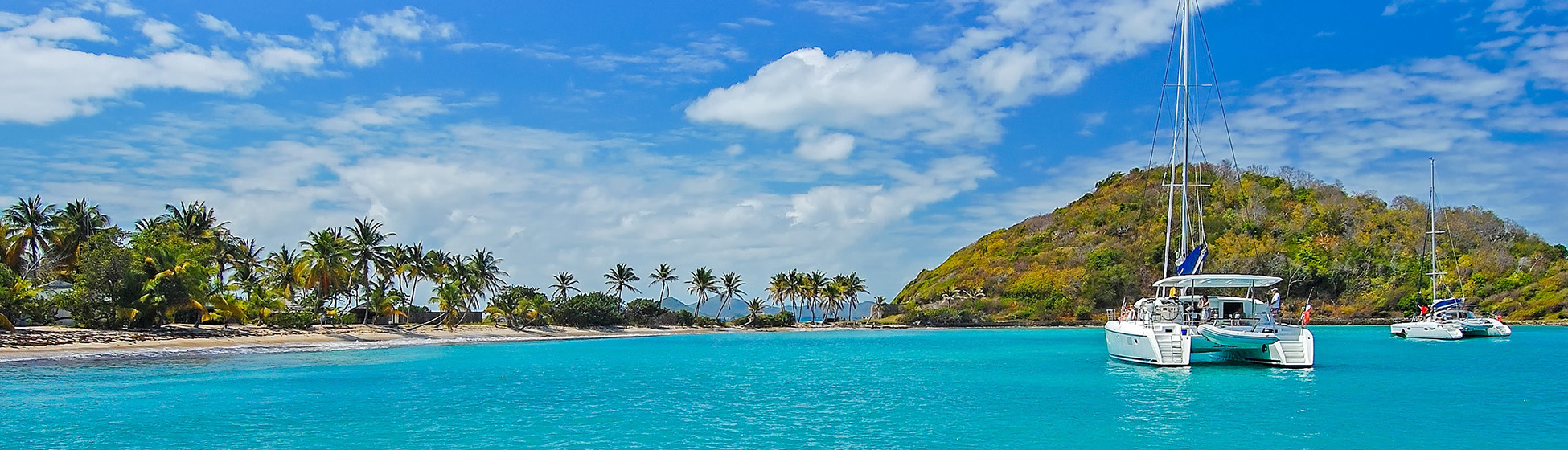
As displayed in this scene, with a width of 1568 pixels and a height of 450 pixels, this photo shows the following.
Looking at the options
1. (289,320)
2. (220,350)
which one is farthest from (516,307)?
(220,350)

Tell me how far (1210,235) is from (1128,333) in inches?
3862

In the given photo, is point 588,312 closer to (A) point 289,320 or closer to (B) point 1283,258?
(A) point 289,320

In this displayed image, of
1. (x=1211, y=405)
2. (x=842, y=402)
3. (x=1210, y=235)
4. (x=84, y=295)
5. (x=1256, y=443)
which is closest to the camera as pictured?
(x=1256, y=443)

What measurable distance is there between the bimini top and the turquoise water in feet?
9.43

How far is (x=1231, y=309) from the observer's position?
108ft

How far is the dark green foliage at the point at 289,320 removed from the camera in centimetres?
5784

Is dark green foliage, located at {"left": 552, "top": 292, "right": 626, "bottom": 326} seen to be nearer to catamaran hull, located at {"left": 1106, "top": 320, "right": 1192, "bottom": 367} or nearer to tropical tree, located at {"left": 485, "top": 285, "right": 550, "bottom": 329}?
tropical tree, located at {"left": 485, "top": 285, "right": 550, "bottom": 329}

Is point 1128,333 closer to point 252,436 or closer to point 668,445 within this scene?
point 668,445

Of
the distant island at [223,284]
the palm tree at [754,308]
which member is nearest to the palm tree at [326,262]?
the distant island at [223,284]

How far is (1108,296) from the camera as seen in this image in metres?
110

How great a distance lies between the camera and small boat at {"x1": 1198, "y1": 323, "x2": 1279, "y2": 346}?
102 ft

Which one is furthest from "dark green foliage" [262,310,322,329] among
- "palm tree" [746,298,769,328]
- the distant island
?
"palm tree" [746,298,769,328]

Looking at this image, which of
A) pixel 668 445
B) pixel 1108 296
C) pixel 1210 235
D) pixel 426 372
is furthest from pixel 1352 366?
pixel 1210 235

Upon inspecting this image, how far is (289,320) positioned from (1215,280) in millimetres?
50553
